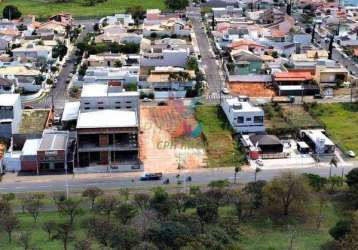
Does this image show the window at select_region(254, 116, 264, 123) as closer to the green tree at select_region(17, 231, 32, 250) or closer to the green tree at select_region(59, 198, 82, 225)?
the green tree at select_region(59, 198, 82, 225)

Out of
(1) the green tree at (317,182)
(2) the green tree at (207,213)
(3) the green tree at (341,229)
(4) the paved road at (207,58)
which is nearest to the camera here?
(3) the green tree at (341,229)

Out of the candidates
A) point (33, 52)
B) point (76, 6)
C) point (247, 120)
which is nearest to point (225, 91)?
point (247, 120)

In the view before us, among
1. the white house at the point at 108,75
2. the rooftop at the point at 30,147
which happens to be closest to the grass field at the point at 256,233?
→ the rooftop at the point at 30,147

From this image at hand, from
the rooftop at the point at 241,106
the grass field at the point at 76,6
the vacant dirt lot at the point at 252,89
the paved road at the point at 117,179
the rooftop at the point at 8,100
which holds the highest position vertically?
the rooftop at the point at 8,100

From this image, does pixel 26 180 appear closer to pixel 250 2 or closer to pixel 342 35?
pixel 342 35

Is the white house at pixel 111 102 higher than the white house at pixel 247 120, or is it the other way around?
the white house at pixel 111 102

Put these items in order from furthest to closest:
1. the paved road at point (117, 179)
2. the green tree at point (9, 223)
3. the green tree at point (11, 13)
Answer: the green tree at point (11, 13)
the paved road at point (117, 179)
the green tree at point (9, 223)

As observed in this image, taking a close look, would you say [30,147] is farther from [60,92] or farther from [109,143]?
[60,92]

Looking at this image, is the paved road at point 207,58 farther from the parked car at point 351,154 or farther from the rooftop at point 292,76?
the parked car at point 351,154
